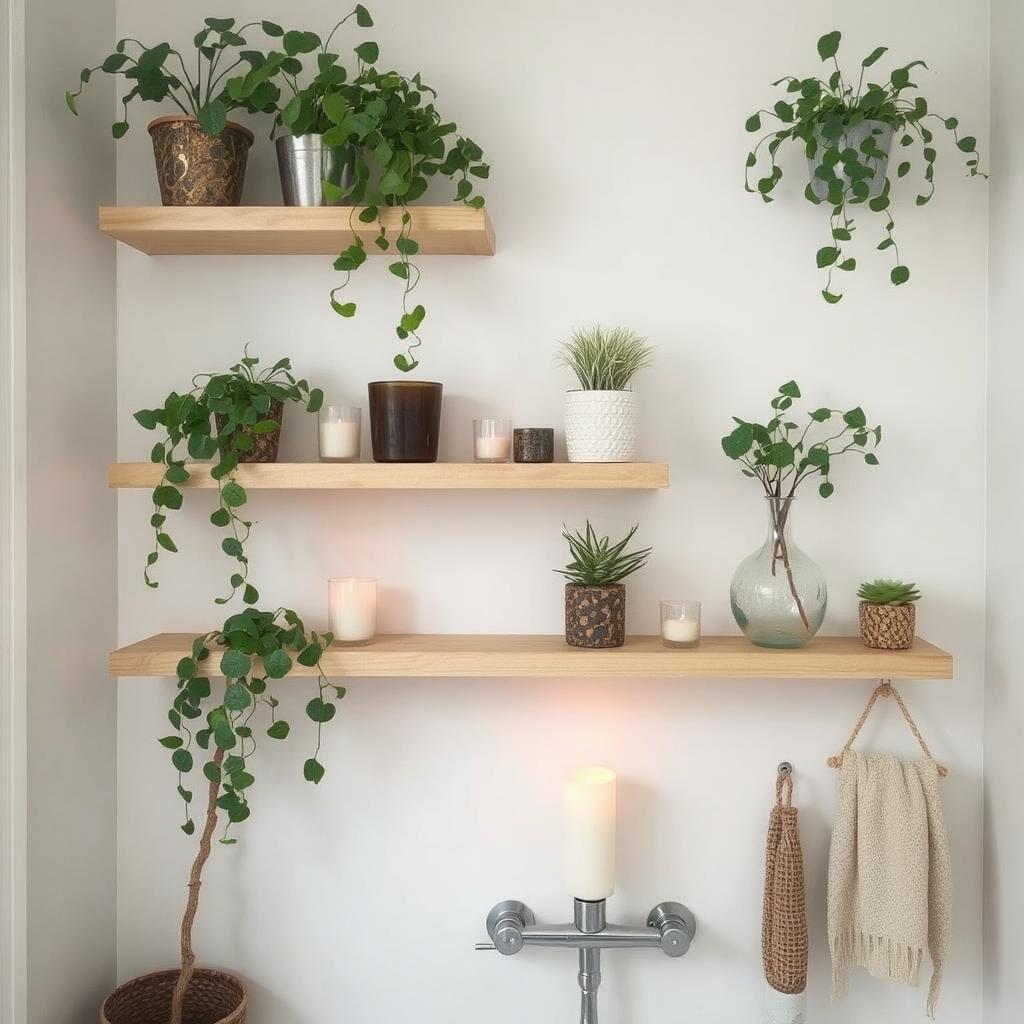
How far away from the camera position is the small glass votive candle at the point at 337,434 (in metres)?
1.28

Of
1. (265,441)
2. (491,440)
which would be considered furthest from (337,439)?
(491,440)

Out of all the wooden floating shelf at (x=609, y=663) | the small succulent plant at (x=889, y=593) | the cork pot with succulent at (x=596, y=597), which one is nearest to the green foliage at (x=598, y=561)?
the cork pot with succulent at (x=596, y=597)

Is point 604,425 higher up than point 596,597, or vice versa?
point 604,425

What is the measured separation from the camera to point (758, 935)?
140 centimetres

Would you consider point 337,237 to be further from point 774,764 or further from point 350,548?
point 774,764

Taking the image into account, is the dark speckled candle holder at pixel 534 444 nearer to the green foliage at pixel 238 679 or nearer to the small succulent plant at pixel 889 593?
the green foliage at pixel 238 679

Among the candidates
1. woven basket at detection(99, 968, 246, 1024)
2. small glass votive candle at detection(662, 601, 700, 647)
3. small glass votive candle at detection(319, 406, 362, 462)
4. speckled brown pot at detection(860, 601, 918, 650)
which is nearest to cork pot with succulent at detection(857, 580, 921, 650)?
speckled brown pot at detection(860, 601, 918, 650)

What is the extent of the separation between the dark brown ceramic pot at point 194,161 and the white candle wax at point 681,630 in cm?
87

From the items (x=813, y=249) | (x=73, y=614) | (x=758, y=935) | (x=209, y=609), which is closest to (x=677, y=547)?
(x=813, y=249)

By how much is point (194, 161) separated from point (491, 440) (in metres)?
0.57

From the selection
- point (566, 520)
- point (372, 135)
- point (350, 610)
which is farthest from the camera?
point (566, 520)

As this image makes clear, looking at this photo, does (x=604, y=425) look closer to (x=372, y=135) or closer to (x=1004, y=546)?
(x=372, y=135)

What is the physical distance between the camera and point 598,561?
4.27 ft

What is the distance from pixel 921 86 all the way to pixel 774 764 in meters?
1.06
